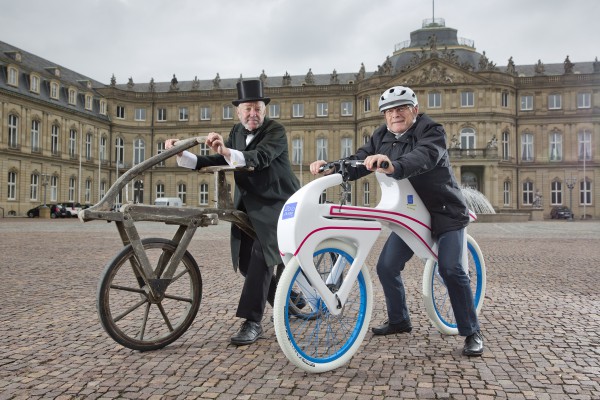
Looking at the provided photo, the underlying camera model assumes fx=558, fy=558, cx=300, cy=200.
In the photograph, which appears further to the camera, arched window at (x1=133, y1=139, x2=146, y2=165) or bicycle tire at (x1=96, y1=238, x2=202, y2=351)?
arched window at (x1=133, y1=139, x2=146, y2=165)

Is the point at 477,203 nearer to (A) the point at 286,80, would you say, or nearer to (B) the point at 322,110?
(B) the point at 322,110

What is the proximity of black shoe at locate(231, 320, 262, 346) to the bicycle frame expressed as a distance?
2.67 feet

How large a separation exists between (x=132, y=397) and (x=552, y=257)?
10.4m

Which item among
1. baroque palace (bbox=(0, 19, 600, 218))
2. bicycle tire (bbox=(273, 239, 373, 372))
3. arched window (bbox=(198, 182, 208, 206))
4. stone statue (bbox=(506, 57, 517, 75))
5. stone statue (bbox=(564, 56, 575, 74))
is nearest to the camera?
bicycle tire (bbox=(273, 239, 373, 372))

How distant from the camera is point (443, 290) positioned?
4840 mm

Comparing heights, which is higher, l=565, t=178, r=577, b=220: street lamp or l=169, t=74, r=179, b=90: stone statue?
l=169, t=74, r=179, b=90: stone statue

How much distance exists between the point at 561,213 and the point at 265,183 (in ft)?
166

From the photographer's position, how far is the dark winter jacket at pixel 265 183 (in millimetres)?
4250

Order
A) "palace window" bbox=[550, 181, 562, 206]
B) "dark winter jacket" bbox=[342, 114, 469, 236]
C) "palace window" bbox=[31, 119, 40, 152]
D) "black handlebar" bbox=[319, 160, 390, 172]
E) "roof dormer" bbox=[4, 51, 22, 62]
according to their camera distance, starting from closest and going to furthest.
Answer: "black handlebar" bbox=[319, 160, 390, 172] → "dark winter jacket" bbox=[342, 114, 469, 236] → "roof dormer" bbox=[4, 51, 22, 62] → "palace window" bbox=[31, 119, 40, 152] → "palace window" bbox=[550, 181, 562, 206]

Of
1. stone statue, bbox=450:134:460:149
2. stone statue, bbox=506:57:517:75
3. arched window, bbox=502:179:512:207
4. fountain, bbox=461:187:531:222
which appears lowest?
fountain, bbox=461:187:531:222

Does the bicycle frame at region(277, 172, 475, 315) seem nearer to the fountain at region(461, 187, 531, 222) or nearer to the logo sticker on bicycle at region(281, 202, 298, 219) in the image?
the logo sticker on bicycle at region(281, 202, 298, 219)

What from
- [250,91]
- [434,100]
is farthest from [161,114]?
[250,91]

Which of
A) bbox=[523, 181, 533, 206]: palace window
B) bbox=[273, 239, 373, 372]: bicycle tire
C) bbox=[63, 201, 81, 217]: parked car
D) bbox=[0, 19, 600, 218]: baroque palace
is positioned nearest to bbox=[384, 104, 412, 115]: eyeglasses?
bbox=[273, 239, 373, 372]: bicycle tire

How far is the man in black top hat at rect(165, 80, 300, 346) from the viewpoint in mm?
4246
